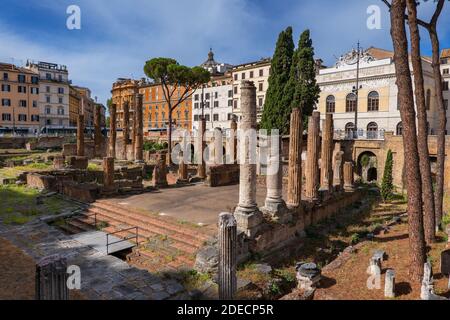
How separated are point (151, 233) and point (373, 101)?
30.9 metres

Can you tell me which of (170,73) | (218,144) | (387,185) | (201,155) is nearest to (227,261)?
(387,185)

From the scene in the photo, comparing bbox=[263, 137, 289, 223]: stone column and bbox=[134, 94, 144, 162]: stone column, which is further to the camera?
bbox=[134, 94, 144, 162]: stone column

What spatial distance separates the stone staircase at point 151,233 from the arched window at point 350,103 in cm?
3001

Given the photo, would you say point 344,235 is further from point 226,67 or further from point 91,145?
point 226,67

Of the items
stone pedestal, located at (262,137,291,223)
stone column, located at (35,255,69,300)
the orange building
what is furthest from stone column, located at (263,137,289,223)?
the orange building

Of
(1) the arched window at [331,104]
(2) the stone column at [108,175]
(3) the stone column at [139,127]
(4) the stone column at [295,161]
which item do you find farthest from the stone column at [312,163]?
(1) the arched window at [331,104]

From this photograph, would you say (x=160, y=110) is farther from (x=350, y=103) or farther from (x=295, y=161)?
(x=295, y=161)

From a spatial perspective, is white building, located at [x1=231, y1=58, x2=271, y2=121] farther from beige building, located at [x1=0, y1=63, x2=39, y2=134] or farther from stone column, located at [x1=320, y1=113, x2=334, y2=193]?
beige building, located at [x1=0, y1=63, x2=39, y2=134]

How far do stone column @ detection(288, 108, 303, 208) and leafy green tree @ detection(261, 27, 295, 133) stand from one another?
2045 cm

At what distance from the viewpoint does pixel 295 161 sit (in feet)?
43.7

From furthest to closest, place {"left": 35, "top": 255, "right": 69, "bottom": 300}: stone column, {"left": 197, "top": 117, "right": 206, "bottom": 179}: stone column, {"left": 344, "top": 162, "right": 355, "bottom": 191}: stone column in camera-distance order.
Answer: {"left": 197, "top": 117, "right": 206, "bottom": 179}: stone column
{"left": 344, "top": 162, "right": 355, "bottom": 191}: stone column
{"left": 35, "top": 255, "right": 69, "bottom": 300}: stone column

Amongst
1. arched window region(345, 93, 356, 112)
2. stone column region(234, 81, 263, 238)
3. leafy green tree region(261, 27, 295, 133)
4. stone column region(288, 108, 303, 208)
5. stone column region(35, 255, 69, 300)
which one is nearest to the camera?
stone column region(35, 255, 69, 300)

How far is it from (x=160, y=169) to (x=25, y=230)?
29.5 ft

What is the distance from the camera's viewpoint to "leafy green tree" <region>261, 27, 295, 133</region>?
3381cm
